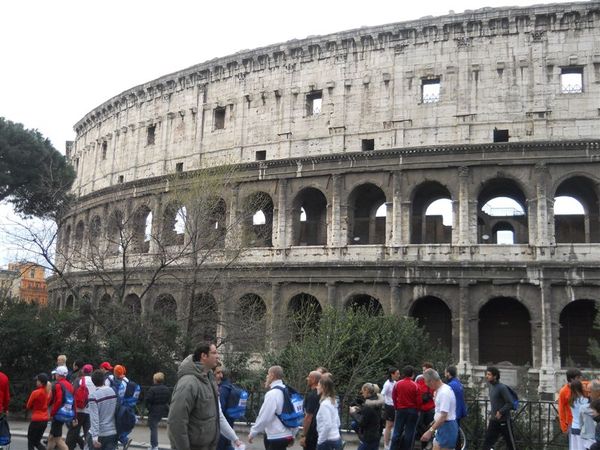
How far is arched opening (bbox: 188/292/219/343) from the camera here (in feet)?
65.4

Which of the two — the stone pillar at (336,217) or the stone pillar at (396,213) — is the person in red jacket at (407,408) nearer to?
the stone pillar at (396,213)

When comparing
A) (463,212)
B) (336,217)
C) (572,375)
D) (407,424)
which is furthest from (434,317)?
(572,375)

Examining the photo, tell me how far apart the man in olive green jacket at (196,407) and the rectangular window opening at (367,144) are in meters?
22.0

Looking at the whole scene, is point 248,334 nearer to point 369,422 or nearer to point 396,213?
point 396,213

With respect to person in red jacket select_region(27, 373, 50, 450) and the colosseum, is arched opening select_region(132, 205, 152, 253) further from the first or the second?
person in red jacket select_region(27, 373, 50, 450)

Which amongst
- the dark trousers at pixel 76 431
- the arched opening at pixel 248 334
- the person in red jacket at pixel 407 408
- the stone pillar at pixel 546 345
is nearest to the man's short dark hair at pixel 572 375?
the person in red jacket at pixel 407 408

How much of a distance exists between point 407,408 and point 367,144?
18627 millimetres

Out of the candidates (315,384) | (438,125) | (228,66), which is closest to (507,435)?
(315,384)

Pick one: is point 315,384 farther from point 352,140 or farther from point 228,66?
point 228,66

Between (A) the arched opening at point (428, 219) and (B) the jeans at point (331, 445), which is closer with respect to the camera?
(B) the jeans at point (331, 445)

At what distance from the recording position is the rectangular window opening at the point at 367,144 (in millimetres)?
26891

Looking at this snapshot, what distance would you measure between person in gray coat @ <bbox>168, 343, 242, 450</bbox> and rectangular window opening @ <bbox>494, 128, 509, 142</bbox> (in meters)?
21.7

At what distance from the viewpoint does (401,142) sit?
26.2 meters

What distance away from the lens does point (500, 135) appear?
25109 millimetres
